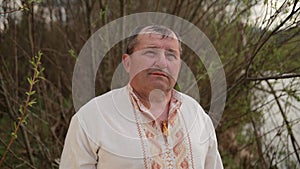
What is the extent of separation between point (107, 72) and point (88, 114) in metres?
1.59

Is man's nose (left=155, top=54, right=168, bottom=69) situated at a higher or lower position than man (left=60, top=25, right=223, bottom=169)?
higher

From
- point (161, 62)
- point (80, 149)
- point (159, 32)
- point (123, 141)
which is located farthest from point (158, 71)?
point (80, 149)

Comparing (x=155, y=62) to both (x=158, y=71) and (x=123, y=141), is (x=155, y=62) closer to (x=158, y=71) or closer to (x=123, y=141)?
(x=158, y=71)

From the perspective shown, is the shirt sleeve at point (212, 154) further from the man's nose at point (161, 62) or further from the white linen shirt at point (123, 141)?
the man's nose at point (161, 62)

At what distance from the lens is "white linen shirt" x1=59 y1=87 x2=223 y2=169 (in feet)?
5.27

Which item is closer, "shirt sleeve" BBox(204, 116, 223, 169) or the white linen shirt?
the white linen shirt

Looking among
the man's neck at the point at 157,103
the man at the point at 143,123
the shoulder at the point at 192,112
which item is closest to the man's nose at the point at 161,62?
the man at the point at 143,123

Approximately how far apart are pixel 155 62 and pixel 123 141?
0.31 meters

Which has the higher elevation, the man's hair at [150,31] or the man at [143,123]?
the man's hair at [150,31]

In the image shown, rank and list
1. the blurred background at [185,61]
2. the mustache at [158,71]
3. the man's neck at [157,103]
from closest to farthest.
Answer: the mustache at [158,71]
the man's neck at [157,103]
the blurred background at [185,61]

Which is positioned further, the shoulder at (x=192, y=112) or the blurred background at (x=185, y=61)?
the blurred background at (x=185, y=61)

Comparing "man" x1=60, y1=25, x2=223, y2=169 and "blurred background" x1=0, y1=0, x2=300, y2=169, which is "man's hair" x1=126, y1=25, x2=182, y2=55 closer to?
"man" x1=60, y1=25, x2=223, y2=169

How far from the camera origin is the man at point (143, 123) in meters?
1.61

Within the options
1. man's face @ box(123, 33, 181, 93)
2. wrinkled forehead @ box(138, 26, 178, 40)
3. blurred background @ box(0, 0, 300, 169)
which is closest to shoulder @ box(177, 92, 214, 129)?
man's face @ box(123, 33, 181, 93)
